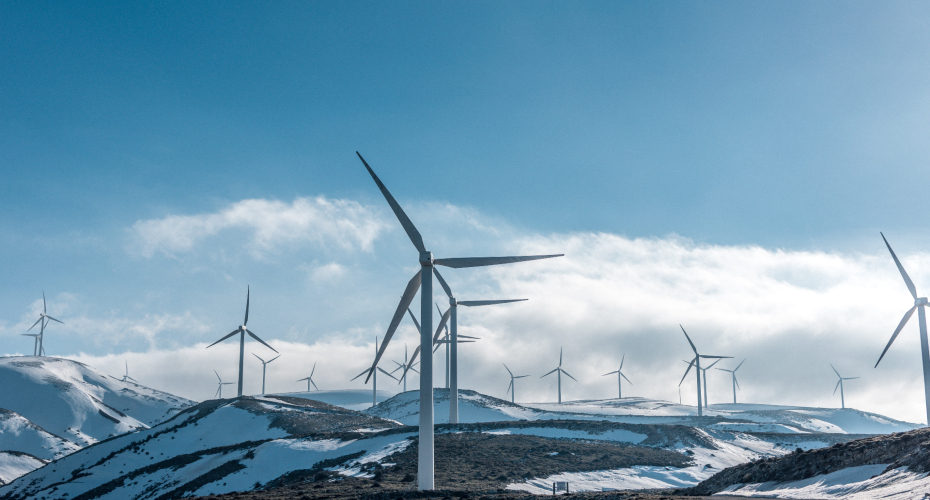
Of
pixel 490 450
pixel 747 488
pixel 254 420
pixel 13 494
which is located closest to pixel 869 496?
pixel 747 488

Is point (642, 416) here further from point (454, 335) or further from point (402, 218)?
point (402, 218)

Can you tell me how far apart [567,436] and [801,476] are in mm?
40008

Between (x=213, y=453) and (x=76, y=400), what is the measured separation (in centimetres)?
11728

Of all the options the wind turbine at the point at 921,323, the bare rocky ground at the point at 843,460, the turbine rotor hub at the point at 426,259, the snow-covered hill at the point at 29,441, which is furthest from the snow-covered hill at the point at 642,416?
the turbine rotor hub at the point at 426,259

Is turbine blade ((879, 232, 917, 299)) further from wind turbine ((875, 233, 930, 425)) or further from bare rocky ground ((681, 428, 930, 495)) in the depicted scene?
bare rocky ground ((681, 428, 930, 495))

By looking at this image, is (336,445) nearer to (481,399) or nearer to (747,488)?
(747,488)

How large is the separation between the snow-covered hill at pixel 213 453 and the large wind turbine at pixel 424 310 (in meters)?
20.7

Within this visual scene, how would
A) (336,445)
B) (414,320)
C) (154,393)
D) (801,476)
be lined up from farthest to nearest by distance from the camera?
(154,393), (414,320), (336,445), (801,476)

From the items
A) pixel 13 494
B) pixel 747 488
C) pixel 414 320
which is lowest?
pixel 13 494

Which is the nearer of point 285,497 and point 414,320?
point 285,497

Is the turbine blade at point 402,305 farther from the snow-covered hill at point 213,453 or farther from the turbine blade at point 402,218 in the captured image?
the snow-covered hill at point 213,453

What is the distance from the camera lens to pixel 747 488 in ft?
101

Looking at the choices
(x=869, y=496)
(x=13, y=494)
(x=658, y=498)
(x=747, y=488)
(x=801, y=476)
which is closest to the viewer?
(x=869, y=496)

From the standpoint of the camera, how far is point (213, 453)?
63.9 m
